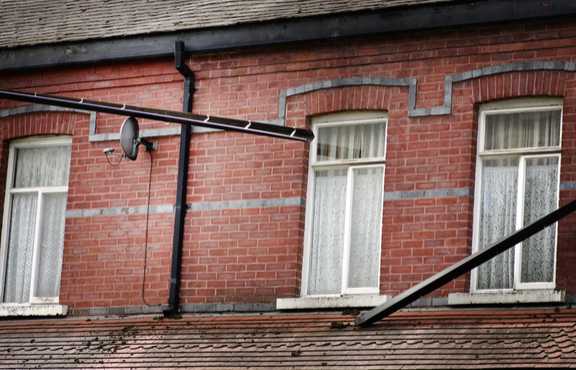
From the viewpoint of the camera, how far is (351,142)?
71.1ft

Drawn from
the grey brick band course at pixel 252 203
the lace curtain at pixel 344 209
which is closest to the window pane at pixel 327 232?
the lace curtain at pixel 344 209

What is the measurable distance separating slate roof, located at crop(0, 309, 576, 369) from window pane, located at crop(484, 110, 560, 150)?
1983mm

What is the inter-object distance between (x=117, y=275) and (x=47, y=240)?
4.64ft

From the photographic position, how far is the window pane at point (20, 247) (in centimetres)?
2355

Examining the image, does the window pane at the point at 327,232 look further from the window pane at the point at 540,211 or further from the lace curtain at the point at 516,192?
the window pane at the point at 540,211

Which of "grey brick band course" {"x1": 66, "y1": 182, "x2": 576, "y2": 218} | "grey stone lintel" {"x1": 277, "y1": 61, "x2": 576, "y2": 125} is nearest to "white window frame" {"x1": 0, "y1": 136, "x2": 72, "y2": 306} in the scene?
"grey brick band course" {"x1": 66, "y1": 182, "x2": 576, "y2": 218}

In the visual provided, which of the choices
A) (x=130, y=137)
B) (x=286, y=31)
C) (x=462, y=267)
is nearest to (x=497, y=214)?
(x=462, y=267)

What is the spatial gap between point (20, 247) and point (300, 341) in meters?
4.99

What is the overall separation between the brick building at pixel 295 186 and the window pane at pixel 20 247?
0.03 meters

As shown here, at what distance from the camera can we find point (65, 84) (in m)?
23.6

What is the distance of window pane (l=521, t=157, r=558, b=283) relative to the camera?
20.2m

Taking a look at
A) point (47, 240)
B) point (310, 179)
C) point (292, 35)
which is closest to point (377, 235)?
point (310, 179)

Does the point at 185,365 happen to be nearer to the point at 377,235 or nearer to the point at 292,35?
the point at 377,235

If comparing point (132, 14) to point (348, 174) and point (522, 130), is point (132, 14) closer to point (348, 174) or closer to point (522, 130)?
point (348, 174)
